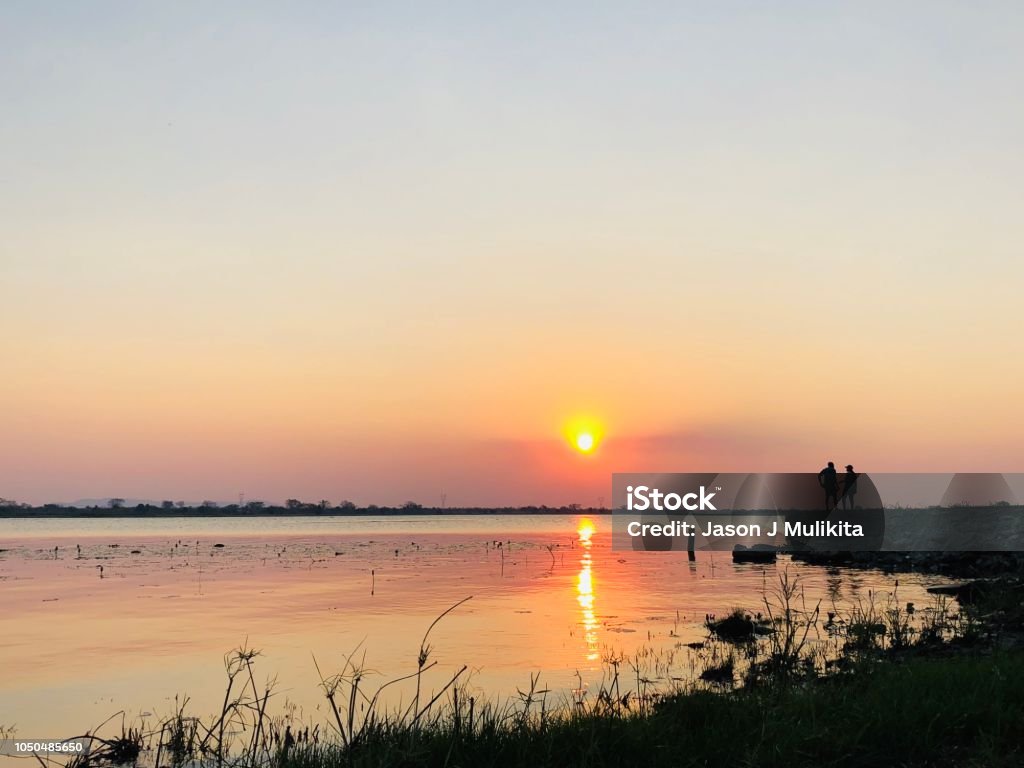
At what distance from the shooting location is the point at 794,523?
235 ft

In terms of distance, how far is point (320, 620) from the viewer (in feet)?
92.9

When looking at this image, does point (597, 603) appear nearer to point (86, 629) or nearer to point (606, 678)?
point (606, 678)

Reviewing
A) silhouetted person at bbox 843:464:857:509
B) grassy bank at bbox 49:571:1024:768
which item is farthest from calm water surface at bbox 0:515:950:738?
silhouetted person at bbox 843:464:857:509

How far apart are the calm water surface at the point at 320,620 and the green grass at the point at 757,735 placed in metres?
6.33

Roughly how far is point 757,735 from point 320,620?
2009 centimetres

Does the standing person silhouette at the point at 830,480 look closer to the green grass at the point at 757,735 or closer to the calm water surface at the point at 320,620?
the calm water surface at the point at 320,620

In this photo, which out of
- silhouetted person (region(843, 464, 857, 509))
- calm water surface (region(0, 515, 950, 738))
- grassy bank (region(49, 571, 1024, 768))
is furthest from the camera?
silhouetted person (region(843, 464, 857, 509))

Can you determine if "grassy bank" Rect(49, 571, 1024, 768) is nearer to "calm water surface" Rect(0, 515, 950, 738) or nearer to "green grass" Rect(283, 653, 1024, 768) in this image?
"green grass" Rect(283, 653, 1024, 768)

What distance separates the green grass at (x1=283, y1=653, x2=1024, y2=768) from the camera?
980 centimetres

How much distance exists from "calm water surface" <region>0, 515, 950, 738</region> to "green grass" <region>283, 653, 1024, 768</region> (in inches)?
249

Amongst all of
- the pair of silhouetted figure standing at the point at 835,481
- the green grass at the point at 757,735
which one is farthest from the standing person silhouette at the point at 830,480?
the green grass at the point at 757,735

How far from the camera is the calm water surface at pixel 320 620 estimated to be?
61.0ft

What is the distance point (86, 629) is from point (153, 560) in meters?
34.5

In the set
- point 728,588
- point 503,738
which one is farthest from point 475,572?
point 503,738
